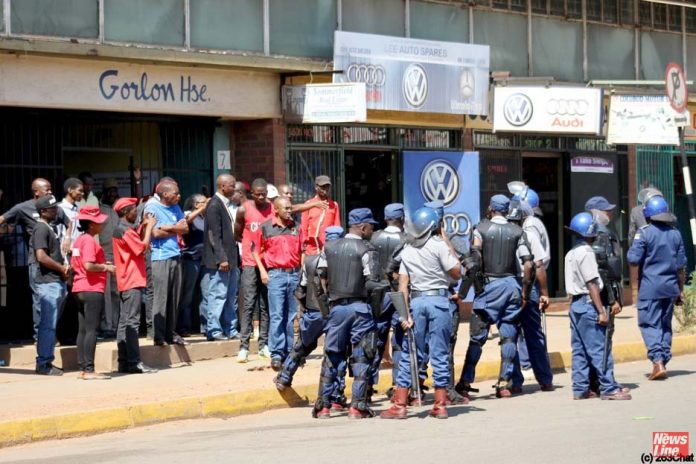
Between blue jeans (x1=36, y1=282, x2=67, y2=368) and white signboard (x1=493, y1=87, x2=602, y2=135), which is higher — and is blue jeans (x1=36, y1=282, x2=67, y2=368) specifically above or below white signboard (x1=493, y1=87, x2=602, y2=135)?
below

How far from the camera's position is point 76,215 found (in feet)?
46.6

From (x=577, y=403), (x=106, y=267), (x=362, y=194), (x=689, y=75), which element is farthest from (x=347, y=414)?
(x=689, y=75)

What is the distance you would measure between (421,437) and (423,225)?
2.00 m

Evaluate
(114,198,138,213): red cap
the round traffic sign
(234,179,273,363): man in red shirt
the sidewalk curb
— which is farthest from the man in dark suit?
the round traffic sign

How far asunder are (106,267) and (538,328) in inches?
170

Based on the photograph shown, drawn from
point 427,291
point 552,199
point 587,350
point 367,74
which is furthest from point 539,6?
point 427,291

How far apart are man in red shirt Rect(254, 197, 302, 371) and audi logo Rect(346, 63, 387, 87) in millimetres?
4527

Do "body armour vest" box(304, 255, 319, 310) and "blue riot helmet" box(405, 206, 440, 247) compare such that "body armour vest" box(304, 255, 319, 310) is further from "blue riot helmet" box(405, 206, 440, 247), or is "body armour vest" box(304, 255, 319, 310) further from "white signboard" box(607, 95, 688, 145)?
"white signboard" box(607, 95, 688, 145)

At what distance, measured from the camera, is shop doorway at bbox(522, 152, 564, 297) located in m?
22.1

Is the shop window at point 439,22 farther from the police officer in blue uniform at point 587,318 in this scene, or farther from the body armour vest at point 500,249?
the police officer in blue uniform at point 587,318

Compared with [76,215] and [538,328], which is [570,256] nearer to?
[538,328]

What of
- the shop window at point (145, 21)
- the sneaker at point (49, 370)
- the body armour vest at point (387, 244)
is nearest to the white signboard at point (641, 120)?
the shop window at point (145, 21)

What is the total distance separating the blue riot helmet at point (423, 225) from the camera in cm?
1116

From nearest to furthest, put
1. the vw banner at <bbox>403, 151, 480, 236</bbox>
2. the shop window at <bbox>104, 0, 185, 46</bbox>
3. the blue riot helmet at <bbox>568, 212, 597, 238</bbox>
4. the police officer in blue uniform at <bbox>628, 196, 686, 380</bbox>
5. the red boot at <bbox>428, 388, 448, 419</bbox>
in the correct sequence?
the red boot at <bbox>428, 388, 448, 419</bbox> → the blue riot helmet at <bbox>568, 212, 597, 238</bbox> → the police officer in blue uniform at <bbox>628, 196, 686, 380</bbox> → the shop window at <bbox>104, 0, 185, 46</bbox> → the vw banner at <bbox>403, 151, 480, 236</bbox>
